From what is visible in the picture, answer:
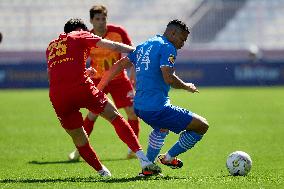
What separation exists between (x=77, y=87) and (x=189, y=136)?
1409 millimetres

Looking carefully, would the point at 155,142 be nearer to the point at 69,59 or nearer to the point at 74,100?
the point at 74,100

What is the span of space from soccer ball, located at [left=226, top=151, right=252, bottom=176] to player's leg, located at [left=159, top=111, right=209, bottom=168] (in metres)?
0.50

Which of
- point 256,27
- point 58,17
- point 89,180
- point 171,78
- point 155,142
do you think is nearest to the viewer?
point 171,78

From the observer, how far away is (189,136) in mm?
9062

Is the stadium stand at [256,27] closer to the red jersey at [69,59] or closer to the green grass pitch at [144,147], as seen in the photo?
the green grass pitch at [144,147]

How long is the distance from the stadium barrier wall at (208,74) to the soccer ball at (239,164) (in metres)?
20.7

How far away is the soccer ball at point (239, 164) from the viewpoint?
30.1 feet

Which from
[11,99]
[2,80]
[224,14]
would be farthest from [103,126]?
[224,14]

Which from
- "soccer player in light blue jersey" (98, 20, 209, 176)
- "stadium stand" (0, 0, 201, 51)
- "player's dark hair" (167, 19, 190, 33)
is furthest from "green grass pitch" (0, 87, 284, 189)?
"stadium stand" (0, 0, 201, 51)

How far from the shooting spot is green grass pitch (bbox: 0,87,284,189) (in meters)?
8.53

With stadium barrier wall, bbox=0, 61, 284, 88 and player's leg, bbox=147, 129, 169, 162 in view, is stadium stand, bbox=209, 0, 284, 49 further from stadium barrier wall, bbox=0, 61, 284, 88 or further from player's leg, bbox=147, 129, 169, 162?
player's leg, bbox=147, 129, 169, 162

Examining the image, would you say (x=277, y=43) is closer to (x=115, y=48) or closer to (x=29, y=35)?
(x=29, y=35)

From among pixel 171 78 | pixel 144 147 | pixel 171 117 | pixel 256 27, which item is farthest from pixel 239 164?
pixel 256 27

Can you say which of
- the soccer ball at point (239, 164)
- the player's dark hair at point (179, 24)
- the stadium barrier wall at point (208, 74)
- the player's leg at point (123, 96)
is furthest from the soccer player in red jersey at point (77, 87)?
the stadium barrier wall at point (208, 74)
